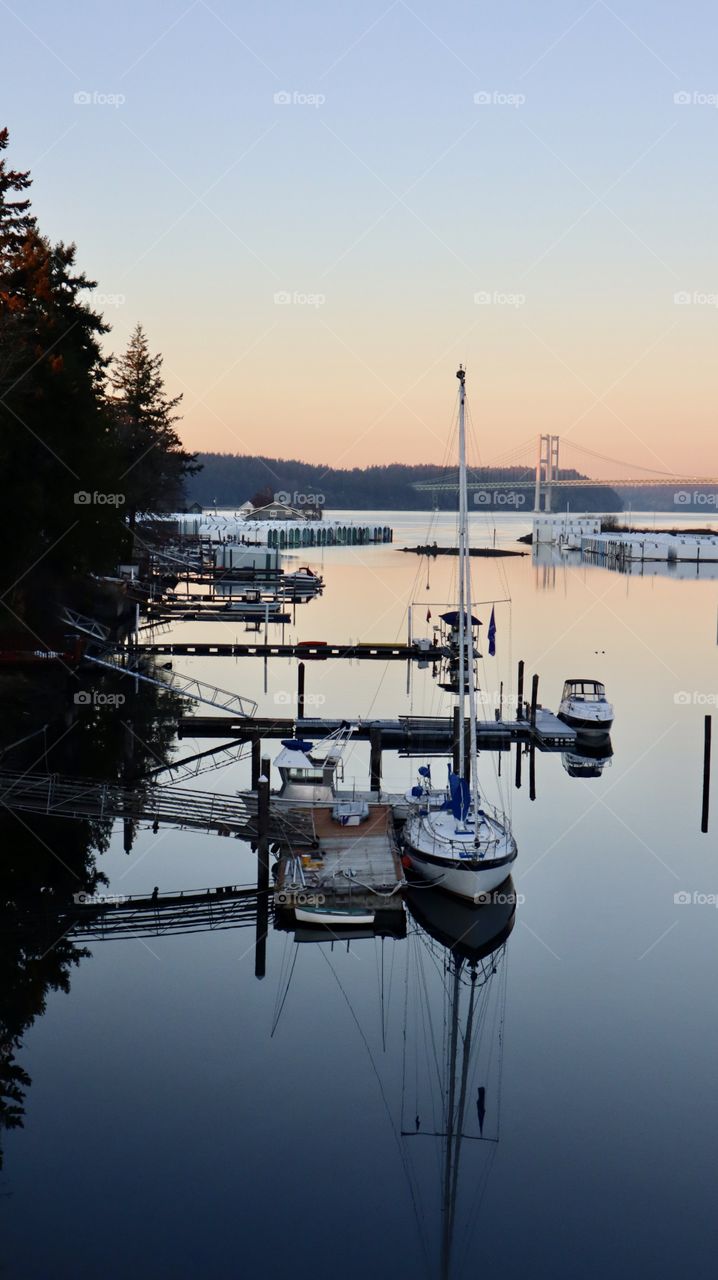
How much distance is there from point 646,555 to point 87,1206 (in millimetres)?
141657

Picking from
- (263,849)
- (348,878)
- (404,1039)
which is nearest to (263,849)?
(263,849)

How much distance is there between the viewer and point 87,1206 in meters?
13.4

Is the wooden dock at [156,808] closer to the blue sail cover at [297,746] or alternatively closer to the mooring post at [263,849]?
the mooring post at [263,849]

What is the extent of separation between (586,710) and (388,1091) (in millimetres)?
24978

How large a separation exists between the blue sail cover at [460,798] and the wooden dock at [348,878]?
1.61 meters

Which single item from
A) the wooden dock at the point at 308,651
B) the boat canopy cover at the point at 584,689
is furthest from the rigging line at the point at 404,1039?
Answer: the wooden dock at the point at 308,651

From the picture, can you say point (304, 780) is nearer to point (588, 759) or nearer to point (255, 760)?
point (255, 760)

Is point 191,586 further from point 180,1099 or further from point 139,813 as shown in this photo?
point 180,1099

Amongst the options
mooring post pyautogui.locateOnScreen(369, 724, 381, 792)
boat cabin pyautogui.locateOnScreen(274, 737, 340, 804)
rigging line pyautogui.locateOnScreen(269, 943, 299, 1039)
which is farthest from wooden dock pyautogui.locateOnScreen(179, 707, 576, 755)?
rigging line pyautogui.locateOnScreen(269, 943, 299, 1039)

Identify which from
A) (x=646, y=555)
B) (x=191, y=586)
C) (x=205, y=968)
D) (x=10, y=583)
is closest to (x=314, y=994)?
(x=205, y=968)

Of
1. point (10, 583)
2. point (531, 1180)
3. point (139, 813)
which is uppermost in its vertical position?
point (10, 583)

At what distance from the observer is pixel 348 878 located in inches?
869

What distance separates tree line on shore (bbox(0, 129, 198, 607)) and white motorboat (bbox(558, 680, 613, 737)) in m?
22.7

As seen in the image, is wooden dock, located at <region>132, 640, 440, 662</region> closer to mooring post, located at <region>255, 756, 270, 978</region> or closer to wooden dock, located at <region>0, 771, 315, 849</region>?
wooden dock, located at <region>0, 771, 315, 849</region>
